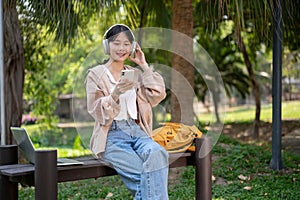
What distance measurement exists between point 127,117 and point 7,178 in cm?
85

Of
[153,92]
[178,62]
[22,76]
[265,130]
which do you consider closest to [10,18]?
[22,76]

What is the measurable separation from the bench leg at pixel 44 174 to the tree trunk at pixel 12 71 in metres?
2.96

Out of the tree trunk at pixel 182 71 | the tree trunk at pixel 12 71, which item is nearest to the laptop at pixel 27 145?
the tree trunk at pixel 182 71

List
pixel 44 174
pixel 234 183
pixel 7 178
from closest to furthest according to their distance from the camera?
1. pixel 44 174
2. pixel 7 178
3. pixel 234 183

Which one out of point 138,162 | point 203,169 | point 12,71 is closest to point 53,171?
point 138,162

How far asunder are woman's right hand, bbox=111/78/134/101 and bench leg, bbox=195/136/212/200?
0.74 meters

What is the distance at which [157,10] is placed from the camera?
6.59 metres

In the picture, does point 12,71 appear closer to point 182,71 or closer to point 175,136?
point 182,71

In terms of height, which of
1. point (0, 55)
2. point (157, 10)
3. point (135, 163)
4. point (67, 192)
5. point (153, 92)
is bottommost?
point (67, 192)

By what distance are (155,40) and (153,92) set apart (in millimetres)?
879

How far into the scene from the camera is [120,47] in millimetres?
2584

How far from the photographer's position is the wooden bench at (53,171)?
7.58 ft

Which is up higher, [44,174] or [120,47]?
[120,47]

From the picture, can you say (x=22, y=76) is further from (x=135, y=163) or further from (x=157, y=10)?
(x=135, y=163)
